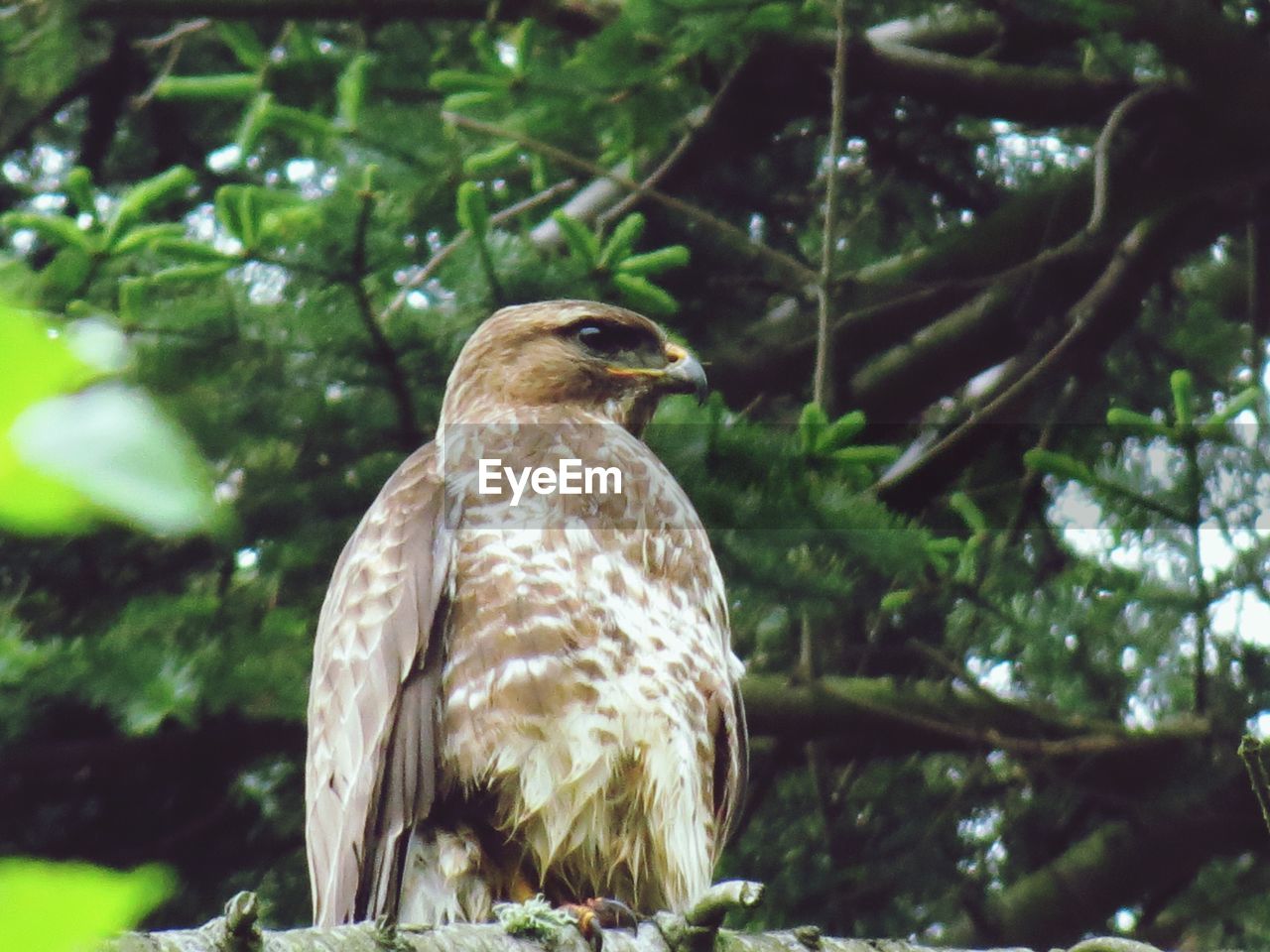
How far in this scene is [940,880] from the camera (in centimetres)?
467

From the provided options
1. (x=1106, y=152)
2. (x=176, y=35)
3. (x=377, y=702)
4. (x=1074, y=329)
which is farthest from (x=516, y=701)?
(x=176, y=35)

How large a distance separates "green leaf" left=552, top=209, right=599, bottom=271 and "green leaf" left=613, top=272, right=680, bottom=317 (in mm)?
77

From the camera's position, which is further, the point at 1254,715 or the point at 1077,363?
the point at 1077,363

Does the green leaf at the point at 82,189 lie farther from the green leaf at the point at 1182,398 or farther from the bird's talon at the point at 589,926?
the green leaf at the point at 1182,398

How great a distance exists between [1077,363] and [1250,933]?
176 centimetres

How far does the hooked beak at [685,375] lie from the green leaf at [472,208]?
59 cm

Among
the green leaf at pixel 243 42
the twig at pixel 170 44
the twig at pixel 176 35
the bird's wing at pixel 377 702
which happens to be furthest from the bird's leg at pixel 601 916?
the twig at pixel 176 35

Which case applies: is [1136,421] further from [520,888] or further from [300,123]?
[300,123]

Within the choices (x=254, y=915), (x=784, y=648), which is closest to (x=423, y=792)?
(x=254, y=915)

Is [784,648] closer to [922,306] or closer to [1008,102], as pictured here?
[922,306]

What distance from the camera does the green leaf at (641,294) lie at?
3.60 meters

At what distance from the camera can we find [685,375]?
11.9ft

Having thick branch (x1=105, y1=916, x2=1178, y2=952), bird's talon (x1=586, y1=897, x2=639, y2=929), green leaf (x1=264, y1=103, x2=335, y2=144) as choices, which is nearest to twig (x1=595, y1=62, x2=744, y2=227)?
green leaf (x1=264, y1=103, x2=335, y2=144)

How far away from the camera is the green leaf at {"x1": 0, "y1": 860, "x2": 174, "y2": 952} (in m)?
0.41
